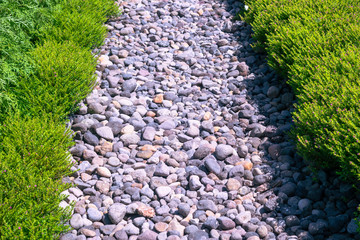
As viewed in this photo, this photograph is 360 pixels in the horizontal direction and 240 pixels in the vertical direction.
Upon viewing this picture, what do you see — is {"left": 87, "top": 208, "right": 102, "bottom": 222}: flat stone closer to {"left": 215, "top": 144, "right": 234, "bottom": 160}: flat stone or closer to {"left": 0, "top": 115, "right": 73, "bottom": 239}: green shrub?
{"left": 0, "top": 115, "right": 73, "bottom": 239}: green shrub

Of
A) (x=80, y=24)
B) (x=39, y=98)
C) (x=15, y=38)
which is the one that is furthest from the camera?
(x=80, y=24)

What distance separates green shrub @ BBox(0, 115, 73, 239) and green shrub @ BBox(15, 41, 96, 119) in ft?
0.67

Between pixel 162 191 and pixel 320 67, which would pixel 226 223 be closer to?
pixel 162 191

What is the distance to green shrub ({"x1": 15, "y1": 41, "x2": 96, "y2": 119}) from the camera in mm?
4316

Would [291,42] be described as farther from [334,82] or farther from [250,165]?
[250,165]

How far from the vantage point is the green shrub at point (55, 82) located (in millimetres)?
4316

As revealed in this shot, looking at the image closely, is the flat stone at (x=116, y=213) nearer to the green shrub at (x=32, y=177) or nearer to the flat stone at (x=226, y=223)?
the green shrub at (x=32, y=177)

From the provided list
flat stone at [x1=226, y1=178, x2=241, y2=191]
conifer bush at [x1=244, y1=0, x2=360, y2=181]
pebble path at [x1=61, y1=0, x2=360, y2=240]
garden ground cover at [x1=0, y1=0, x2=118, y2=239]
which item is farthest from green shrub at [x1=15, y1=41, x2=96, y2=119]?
conifer bush at [x1=244, y1=0, x2=360, y2=181]

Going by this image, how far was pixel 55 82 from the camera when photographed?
4578mm

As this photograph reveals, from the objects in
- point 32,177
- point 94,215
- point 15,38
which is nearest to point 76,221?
point 94,215

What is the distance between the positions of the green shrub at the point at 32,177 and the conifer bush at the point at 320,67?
233cm

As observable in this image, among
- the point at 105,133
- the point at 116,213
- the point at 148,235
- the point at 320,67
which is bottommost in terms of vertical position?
the point at 105,133

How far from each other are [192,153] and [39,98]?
176cm

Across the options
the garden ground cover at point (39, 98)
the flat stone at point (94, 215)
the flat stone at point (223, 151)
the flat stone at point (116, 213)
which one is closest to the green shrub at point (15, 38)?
the garden ground cover at point (39, 98)
